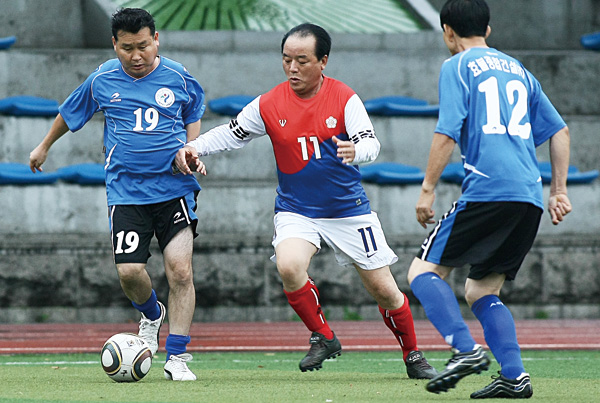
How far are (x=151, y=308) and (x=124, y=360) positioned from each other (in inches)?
31.6

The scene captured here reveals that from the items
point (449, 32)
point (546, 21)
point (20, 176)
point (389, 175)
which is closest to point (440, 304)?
point (449, 32)

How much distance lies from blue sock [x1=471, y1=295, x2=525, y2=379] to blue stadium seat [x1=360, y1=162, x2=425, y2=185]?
783 centimetres

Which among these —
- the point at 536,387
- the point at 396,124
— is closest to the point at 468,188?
the point at 536,387

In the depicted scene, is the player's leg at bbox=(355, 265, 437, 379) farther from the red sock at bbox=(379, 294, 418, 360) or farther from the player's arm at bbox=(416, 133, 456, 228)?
the player's arm at bbox=(416, 133, 456, 228)

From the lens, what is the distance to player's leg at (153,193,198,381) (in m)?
6.62

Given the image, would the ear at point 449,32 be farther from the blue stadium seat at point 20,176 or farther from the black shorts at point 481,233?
the blue stadium seat at point 20,176

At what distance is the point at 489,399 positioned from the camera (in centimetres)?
515

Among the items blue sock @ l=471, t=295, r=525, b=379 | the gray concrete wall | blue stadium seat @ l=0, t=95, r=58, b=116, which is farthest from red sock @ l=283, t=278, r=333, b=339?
the gray concrete wall

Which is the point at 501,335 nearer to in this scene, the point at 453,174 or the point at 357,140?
the point at 357,140

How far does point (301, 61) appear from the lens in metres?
6.39

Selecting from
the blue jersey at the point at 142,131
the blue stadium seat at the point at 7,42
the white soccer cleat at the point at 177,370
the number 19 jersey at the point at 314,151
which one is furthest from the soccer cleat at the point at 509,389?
the blue stadium seat at the point at 7,42

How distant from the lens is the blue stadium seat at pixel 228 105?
44.7 feet

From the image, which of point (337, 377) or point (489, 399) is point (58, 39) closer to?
point (337, 377)

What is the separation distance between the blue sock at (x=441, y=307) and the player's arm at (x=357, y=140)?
0.95 m
